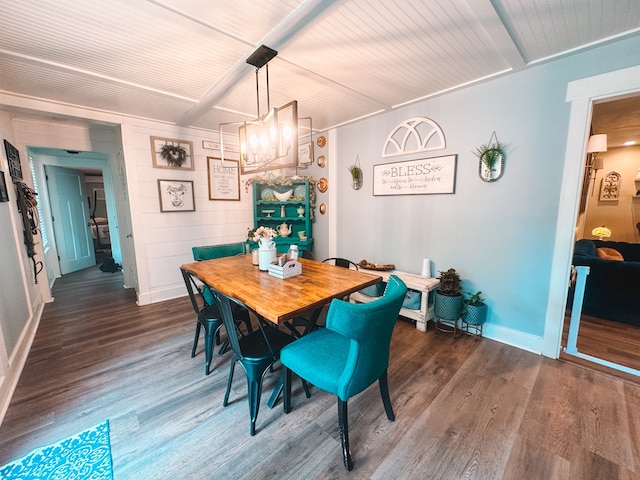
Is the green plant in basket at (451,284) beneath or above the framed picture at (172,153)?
beneath

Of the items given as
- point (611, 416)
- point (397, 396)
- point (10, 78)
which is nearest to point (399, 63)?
point (397, 396)

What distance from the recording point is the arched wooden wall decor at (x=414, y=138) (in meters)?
2.79

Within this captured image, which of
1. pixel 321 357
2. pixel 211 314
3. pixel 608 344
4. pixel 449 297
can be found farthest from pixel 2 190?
pixel 608 344

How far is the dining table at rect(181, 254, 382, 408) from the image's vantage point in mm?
1538

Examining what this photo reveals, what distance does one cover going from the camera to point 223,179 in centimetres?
422

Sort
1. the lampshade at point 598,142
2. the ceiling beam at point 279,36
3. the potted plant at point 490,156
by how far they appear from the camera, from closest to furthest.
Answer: the ceiling beam at point 279,36 < the potted plant at point 490,156 < the lampshade at point 598,142

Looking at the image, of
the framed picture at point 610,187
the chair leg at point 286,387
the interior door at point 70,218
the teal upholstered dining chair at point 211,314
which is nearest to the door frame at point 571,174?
the chair leg at point 286,387

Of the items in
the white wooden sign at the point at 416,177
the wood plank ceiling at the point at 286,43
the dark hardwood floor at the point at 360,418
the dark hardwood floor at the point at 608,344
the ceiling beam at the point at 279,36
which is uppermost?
the wood plank ceiling at the point at 286,43

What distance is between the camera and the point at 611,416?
1668 mm

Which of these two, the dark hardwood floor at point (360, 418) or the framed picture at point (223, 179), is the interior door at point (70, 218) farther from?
the dark hardwood floor at point (360, 418)

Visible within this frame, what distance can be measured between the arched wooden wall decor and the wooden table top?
1658 mm

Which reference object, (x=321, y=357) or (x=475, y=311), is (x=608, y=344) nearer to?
(x=475, y=311)

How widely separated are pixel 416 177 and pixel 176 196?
3.27 m

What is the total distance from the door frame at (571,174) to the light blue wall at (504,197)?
45 mm
